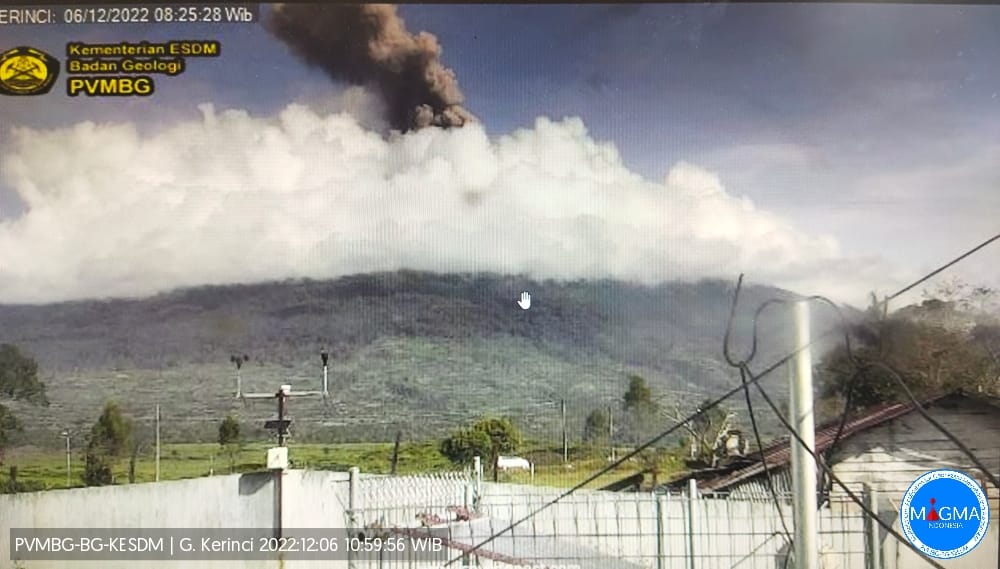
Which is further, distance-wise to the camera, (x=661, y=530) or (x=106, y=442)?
(x=661, y=530)

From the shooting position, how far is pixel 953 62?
2.40 metres

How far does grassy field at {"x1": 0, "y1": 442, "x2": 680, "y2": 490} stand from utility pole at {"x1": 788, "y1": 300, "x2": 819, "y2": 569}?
0.43 m

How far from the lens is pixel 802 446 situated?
7.77 ft

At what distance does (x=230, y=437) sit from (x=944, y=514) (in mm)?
1506

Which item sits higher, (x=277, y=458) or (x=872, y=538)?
(x=277, y=458)

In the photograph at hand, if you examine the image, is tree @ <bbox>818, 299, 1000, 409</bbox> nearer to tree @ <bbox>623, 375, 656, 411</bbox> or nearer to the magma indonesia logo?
tree @ <bbox>623, 375, 656, 411</bbox>

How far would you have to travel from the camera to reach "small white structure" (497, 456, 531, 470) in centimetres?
232

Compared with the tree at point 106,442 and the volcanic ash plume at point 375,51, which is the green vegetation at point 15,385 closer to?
the tree at point 106,442

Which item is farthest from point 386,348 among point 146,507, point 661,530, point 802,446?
point 802,446

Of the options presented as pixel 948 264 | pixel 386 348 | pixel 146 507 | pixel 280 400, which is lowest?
pixel 146 507

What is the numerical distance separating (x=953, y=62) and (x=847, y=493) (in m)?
0.94

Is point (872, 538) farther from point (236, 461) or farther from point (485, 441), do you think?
point (236, 461)

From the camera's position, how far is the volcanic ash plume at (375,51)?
7.72 feet
